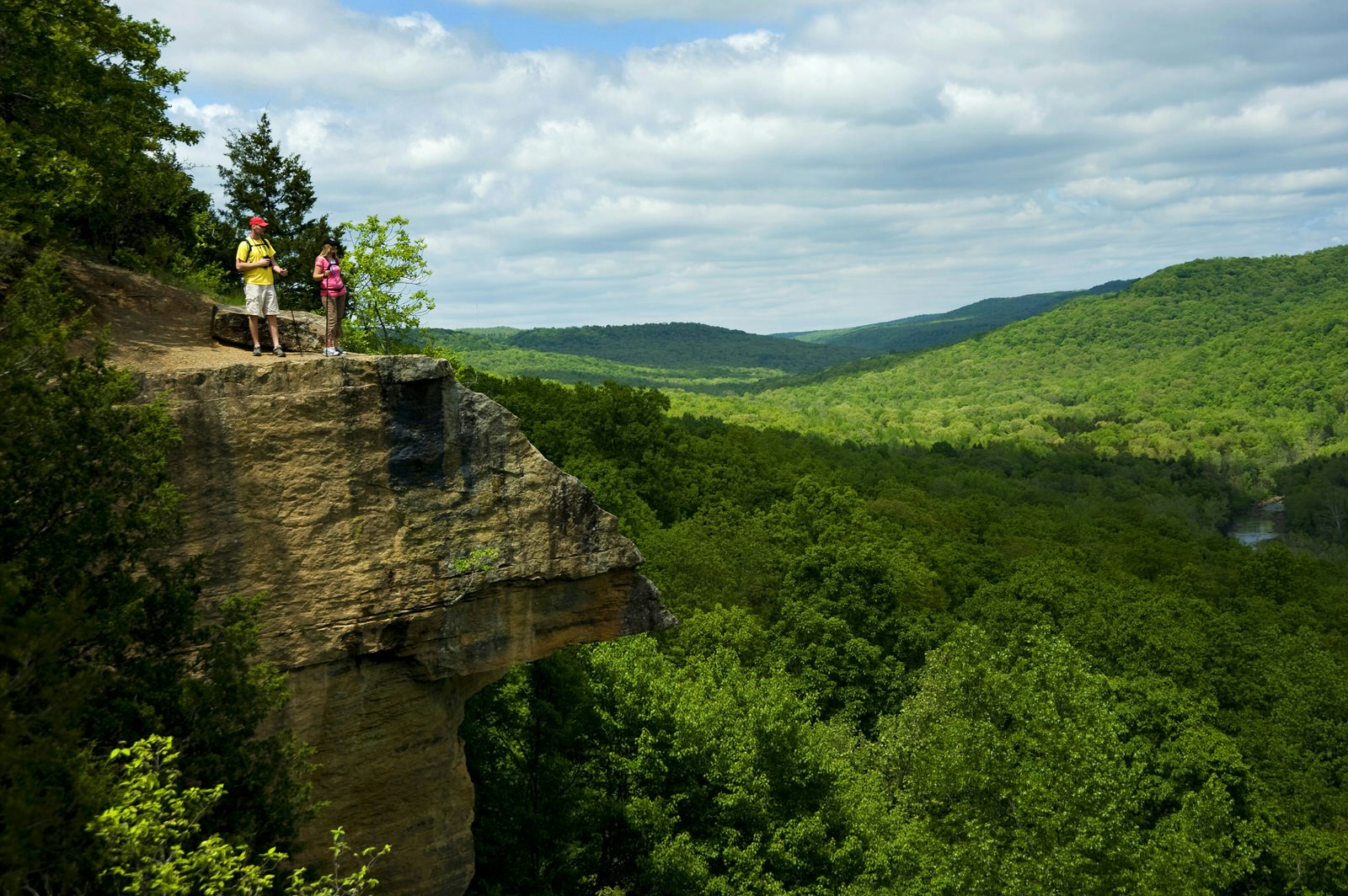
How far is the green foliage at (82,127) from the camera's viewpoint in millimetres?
14609

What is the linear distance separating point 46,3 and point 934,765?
98.2 feet

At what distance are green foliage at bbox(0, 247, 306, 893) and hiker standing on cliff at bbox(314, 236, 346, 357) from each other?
3409 millimetres

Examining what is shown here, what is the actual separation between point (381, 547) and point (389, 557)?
204 mm

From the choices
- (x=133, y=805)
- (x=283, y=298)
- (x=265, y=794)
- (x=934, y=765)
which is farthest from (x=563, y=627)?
(x=283, y=298)

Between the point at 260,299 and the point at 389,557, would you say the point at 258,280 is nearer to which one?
the point at 260,299

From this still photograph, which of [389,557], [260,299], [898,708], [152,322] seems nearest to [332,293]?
[260,299]

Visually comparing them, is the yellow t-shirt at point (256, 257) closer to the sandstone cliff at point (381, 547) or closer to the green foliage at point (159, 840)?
the sandstone cliff at point (381, 547)

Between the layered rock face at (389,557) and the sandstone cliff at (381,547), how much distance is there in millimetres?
26

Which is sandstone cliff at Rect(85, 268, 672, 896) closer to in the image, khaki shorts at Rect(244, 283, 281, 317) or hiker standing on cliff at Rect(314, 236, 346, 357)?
khaki shorts at Rect(244, 283, 281, 317)

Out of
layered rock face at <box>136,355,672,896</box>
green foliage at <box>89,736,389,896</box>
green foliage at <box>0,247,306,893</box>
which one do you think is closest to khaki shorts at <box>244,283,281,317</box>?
layered rock face at <box>136,355,672,896</box>

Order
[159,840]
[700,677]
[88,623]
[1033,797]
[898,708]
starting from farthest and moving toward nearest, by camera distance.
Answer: [898,708] < [700,677] < [1033,797] < [88,623] < [159,840]

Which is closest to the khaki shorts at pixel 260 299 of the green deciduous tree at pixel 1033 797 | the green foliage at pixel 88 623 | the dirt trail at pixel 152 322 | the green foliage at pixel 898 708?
the dirt trail at pixel 152 322

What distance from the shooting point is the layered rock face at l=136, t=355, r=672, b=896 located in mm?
14234

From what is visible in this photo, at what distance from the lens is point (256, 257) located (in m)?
15.6
